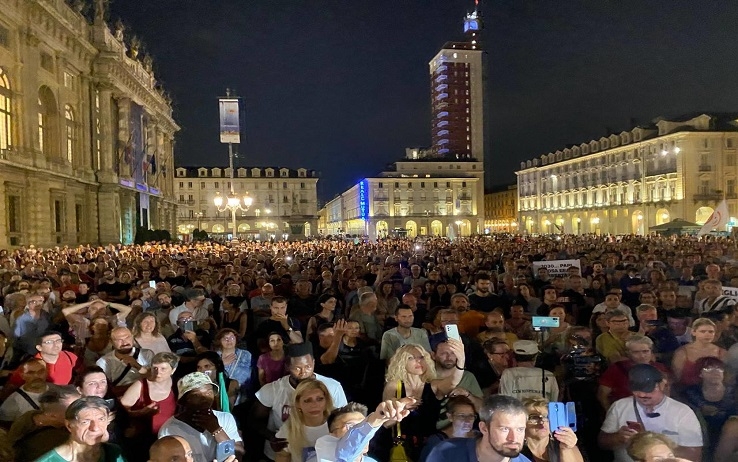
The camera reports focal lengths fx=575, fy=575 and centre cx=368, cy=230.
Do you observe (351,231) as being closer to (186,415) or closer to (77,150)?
(77,150)

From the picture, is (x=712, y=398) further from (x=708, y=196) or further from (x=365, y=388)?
(x=708, y=196)

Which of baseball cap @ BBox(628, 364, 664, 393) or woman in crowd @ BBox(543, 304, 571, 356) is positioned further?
woman in crowd @ BBox(543, 304, 571, 356)

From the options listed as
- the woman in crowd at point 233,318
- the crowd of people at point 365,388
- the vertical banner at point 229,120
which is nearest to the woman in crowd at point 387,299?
the crowd of people at point 365,388

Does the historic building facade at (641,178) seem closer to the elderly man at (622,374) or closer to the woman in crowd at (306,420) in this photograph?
the elderly man at (622,374)

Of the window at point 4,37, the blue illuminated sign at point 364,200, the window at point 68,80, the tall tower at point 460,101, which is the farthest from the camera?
the tall tower at point 460,101

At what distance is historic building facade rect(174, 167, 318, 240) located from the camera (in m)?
106

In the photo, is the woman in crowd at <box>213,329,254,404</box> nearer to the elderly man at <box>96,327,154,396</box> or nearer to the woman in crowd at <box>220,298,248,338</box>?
the elderly man at <box>96,327,154,396</box>

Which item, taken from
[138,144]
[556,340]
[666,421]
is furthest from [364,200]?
[666,421]

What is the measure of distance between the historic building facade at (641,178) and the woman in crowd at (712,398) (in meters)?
48.5

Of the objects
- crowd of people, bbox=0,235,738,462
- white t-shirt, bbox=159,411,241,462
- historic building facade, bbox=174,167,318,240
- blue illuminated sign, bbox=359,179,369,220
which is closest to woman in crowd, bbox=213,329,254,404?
crowd of people, bbox=0,235,738,462

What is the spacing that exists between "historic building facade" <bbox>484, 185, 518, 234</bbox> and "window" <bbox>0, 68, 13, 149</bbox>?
321 ft

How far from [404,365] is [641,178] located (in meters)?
75.2

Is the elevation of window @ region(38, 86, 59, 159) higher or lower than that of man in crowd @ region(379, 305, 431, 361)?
higher

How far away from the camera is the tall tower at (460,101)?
5472 inches
